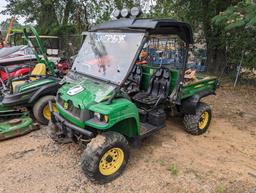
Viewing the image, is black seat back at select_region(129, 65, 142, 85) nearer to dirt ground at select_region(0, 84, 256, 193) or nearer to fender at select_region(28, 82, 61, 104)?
dirt ground at select_region(0, 84, 256, 193)

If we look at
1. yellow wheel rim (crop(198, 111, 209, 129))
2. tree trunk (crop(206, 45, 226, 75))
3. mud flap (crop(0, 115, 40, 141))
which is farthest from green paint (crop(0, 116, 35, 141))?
tree trunk (crop(206, 45, 226, 75))

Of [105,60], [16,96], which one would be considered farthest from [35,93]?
[105,60]

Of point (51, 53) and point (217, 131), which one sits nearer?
point (217, 131)

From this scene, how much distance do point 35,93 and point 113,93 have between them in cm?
246

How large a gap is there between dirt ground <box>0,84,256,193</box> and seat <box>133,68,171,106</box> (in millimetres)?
799

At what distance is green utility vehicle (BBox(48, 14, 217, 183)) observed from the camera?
348cm

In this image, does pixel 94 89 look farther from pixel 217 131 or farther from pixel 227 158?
pixel 217 131

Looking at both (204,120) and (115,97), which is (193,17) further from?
(115,97)

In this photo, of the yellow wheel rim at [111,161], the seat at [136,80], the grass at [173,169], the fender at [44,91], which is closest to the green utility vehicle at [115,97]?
the yellow wheel rim at [111,161]

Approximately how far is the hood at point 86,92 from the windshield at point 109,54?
147mm

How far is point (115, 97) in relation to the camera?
3676 mm

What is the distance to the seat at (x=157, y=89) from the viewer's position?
183 inches

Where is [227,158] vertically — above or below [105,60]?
below

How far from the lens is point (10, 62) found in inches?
288
